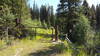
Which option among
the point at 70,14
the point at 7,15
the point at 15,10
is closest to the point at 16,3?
the point at 15,10

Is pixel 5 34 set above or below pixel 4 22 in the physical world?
below

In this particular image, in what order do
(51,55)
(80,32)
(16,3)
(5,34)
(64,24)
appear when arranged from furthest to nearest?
1. (64,24)
2. (16,3)
3. (80,32)
4. (5,34)
5. (51,55)

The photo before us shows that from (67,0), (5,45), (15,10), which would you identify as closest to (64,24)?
(67,0)

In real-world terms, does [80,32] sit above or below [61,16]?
below

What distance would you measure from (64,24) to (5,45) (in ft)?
64.8

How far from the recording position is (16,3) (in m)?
18.6

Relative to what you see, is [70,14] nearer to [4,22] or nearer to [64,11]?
[64,11]

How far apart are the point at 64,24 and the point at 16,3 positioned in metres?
12.6

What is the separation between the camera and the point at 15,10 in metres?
18.8

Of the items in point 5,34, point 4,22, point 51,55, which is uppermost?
point 4,22

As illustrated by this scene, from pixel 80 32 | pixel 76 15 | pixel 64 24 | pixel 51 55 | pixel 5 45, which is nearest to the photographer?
pixel 51 55

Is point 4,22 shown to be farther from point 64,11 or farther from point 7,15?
point 64,11

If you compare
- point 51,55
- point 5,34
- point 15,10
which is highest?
point 15,10

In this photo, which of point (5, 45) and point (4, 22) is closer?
point (5, 45)
